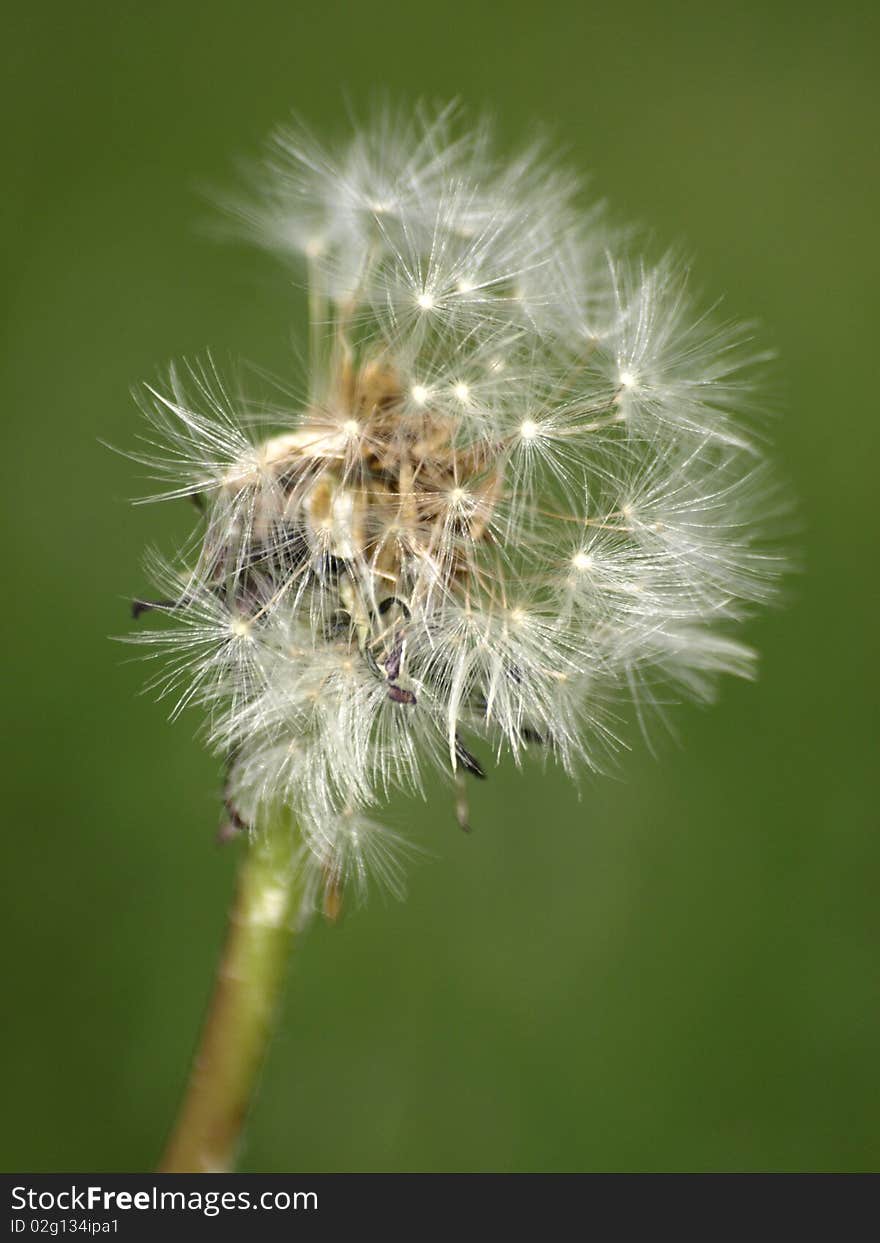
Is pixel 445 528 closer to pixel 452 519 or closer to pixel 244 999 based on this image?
pixel 452 519

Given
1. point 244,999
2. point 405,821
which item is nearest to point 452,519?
point 244,999

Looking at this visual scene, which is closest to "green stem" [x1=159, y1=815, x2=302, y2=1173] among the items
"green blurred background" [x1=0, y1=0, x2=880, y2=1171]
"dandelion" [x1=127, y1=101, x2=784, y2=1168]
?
"dandelion" [x1=127, y1=101, x2=784, y2=1168]

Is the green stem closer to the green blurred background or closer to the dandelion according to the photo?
the dandelion

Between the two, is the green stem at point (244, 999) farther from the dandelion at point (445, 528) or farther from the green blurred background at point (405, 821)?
the green blurred background at point (405, 821)

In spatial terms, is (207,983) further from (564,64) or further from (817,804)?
(564,64)

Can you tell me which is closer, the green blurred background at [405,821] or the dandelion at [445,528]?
the dandelion at [445,528]

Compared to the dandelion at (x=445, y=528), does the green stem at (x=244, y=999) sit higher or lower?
lower

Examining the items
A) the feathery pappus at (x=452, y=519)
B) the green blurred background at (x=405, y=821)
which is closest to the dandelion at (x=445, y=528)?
the feathery pappus at (x=452, y=519)
